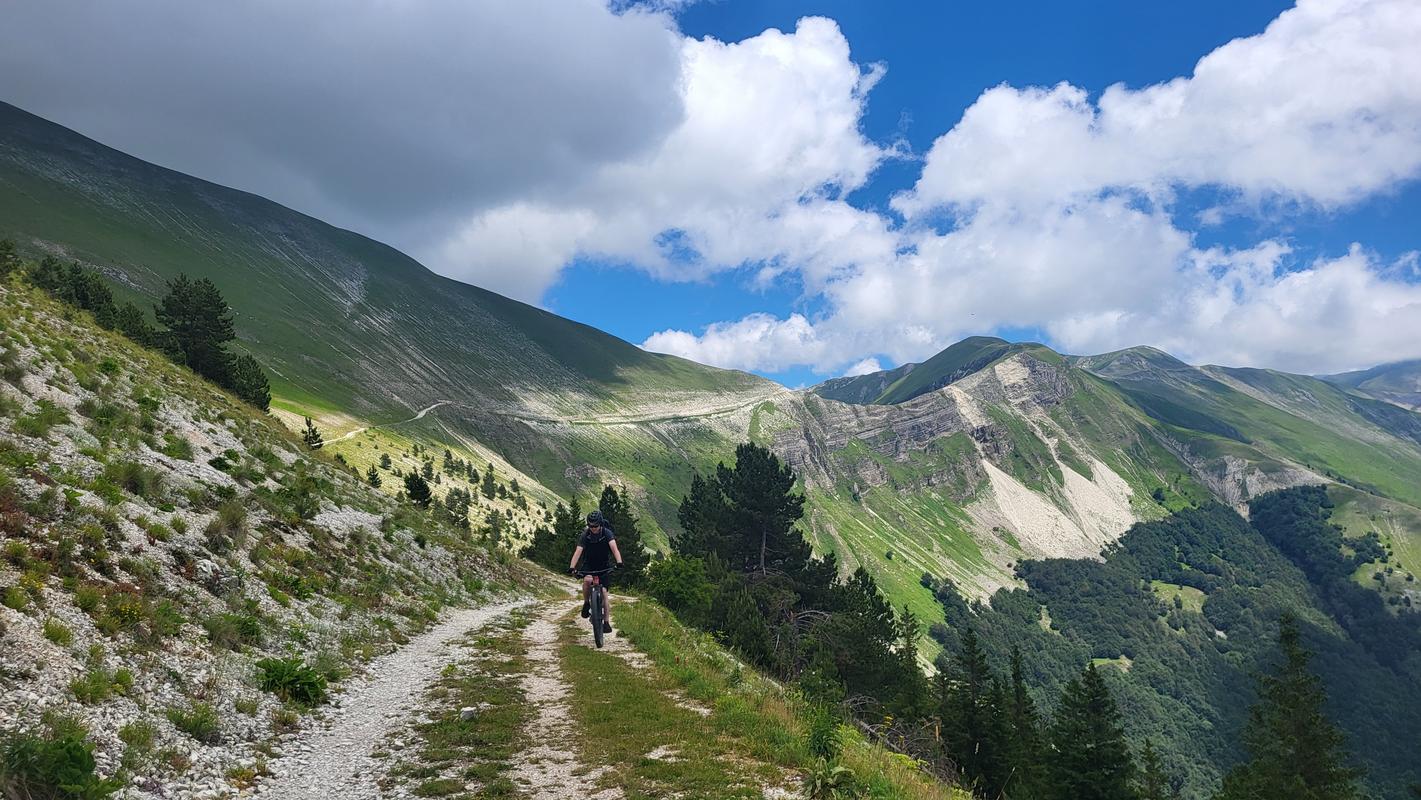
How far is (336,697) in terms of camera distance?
1469 centimetres

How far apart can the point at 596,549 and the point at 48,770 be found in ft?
45.4

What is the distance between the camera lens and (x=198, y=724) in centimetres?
1055

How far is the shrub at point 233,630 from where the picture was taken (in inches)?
556

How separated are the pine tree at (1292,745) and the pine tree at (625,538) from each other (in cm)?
5097

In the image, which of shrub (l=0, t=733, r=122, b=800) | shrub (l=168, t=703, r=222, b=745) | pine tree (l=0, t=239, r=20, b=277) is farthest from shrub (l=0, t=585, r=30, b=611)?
pine tree (l=0, t=239, r=20, b=277)

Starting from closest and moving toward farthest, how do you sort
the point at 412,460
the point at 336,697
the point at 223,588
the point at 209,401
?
the point at 336,697 → the point at 223,588 → the point at 209,401 → the point at 412,460

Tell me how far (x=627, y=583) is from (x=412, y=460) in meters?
97.2

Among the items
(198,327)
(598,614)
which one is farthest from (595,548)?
(198,327)

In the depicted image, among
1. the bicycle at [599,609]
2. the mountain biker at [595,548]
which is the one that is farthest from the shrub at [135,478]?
the bicycle at [599,609]

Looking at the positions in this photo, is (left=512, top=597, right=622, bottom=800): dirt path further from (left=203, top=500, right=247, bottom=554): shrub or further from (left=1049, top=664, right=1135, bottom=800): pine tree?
(left=1049, top=664, right=1135, bottom=800): pine tree

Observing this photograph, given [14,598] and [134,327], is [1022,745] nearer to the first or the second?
[14,598]

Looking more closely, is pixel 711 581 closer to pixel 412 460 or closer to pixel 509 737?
pixel 509 737

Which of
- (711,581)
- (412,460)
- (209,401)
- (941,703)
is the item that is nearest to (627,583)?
(711,581)

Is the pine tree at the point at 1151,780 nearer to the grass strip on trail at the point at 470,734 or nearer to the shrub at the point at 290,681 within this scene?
the grass strip on trail at the point at 470,734
